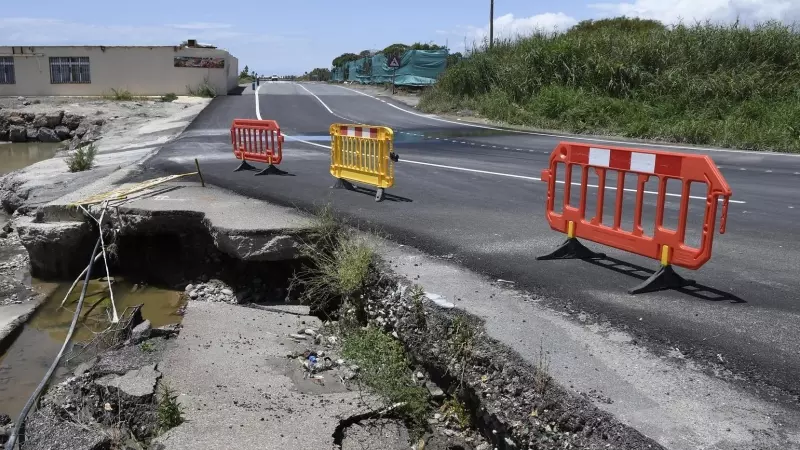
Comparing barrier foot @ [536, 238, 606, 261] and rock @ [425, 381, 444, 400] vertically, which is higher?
barrier foot @ [536, 238, 606, 261]

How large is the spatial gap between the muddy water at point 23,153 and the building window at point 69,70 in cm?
930

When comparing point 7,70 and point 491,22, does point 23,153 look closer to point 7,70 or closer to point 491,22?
point 7,70

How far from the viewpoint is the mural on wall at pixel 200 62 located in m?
38.5

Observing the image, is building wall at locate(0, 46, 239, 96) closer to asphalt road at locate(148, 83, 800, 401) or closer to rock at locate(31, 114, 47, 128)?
rock at locate(31, 114, 47, 128)

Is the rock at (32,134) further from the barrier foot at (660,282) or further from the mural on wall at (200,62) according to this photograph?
the barrier foot at (660,282)

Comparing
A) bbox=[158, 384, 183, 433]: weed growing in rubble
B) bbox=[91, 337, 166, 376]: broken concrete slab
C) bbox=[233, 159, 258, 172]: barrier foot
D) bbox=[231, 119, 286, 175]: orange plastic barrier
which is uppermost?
bbox=[231, 119, 286, 175]: orange plastic barrier

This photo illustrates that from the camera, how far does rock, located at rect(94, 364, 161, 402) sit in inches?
190

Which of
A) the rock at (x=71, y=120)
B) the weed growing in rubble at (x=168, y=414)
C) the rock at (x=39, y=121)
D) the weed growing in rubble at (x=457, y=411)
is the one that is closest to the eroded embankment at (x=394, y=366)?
the weed growing in rubble at (x=457, y=411)

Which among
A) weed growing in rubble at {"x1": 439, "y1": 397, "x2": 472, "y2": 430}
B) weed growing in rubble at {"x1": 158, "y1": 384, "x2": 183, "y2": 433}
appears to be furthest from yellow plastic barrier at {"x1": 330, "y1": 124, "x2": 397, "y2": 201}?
weed growing in rubble at {"x1": 158, "y1": 384, "x2": 183, "y2": 433}

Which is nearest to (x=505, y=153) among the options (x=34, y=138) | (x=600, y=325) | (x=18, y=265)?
(x=18, y=265)

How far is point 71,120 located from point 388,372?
30291mm

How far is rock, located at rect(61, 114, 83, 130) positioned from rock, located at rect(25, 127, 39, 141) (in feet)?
3.92

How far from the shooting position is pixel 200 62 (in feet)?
128

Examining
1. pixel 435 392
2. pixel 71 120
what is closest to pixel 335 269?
pixel 435 392
